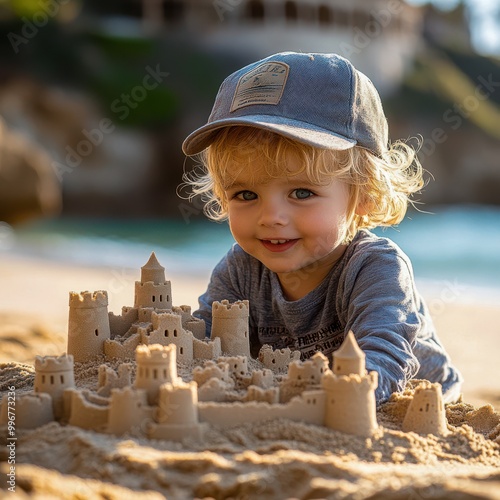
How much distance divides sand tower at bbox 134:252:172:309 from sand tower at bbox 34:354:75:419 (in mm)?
1076

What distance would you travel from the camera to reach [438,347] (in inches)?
184

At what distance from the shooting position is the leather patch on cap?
3895mm

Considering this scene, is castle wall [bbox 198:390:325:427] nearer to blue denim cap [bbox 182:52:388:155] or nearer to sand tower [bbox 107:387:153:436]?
sand tower [bbox 107:387:153:436]

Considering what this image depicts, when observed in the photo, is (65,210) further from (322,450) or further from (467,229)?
(322,450)

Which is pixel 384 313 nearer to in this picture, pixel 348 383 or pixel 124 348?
pixel 348 383

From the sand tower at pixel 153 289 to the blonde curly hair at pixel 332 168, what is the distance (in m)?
0.62

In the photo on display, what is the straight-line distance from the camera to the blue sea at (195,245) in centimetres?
1567

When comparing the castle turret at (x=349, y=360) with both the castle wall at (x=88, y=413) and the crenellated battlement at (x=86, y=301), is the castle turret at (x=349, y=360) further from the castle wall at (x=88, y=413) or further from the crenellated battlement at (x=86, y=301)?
the crenellated battlement at (x=86, y=301)

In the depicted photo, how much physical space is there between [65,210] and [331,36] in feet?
57.9

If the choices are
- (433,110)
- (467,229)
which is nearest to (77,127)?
(467,229)

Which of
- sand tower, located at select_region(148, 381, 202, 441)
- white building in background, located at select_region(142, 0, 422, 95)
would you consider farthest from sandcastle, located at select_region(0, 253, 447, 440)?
white building in background, located at select_region(142, 0, 422, 95)

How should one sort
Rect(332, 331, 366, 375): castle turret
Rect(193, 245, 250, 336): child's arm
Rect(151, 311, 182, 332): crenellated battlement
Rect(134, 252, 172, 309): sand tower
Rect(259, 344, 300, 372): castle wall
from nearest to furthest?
Rect(332, 331, 366, 375): castle turret, Rect(151, 311, 182, 332): crenellated battlement, Rect(259, 344, 300, 372): castle wall, Rect(134, 252, 172, 309): sand tower, Rect(193, 245, 250, 336): child's arm

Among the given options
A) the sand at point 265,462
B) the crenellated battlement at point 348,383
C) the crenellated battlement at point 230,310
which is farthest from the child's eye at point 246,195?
the crenellated battlement at point 348,383

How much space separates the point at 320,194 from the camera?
3.99 metres
